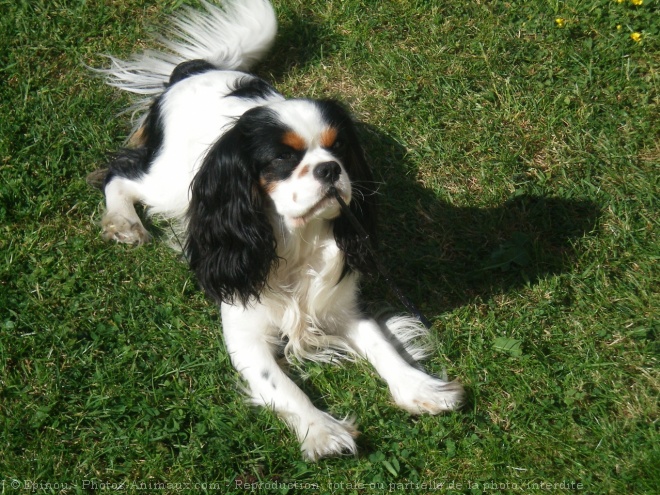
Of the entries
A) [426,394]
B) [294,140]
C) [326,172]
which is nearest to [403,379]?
[426,394]

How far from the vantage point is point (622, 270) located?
3.38 metres

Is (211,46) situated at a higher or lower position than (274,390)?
higher

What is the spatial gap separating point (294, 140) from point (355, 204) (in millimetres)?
393

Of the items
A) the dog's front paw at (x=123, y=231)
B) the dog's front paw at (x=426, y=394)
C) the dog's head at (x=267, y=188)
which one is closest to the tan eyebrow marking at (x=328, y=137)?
the dog's head at (x=267, y=188)

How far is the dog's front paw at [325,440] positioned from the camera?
2.72 metres

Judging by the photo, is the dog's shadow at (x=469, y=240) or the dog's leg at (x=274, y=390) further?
the dog's shadow at (x=469, y=240)

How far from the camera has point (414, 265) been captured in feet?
11.7

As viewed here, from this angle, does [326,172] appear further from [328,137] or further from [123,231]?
[123,231]

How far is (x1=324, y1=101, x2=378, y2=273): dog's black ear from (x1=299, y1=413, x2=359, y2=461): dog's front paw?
63cm

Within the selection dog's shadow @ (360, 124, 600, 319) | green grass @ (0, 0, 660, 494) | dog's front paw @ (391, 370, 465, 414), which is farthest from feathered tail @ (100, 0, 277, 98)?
dog's front paw @ (391, 370, 465, 414)

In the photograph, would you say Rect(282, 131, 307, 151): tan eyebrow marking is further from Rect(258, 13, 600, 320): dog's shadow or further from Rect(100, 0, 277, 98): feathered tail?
Rect(100, 0, 277, 98): feathered tail

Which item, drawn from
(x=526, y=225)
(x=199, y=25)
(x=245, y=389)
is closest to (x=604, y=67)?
(x=526, y=225)

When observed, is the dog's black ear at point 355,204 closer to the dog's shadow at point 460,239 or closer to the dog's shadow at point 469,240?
the dog's shadow at point 460,239

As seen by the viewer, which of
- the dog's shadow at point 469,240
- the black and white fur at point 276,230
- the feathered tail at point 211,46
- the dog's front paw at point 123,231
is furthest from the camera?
the feathered tail at point 211,46
